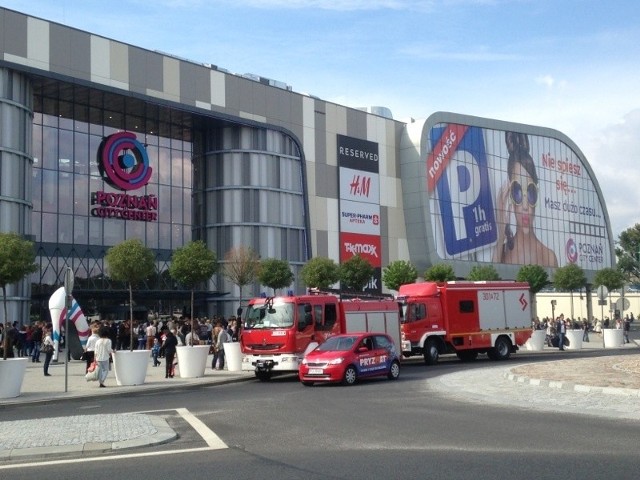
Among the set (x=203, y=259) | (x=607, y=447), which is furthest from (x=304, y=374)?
(x=203, y=259)

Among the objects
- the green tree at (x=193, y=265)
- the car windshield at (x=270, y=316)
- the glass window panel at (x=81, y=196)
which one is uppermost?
the glass window panel at (x=81, y=196)

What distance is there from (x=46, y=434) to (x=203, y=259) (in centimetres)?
2906

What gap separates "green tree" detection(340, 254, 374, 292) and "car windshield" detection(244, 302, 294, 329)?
2704cm

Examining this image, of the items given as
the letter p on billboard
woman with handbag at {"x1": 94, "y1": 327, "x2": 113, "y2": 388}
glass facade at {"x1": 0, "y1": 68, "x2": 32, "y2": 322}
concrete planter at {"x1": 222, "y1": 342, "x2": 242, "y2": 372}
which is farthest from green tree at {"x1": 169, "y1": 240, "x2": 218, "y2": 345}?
the letter p on billboard

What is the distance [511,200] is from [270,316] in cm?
5580

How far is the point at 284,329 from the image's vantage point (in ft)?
83.8

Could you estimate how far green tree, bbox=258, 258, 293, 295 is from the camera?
164 ft

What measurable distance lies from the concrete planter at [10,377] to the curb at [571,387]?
1224cm

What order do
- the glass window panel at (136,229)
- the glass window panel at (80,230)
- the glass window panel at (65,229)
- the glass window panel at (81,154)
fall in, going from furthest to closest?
the glass window panel at (136,229) → the glass window panel at (81,154) → the glass window panel at (80,230) → the glass window panel at (65,229)

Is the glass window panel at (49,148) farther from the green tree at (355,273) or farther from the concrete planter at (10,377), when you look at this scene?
the concrete planter at (10,377)

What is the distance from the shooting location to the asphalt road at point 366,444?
30.3ft

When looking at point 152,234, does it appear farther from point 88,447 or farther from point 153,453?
point 153,453

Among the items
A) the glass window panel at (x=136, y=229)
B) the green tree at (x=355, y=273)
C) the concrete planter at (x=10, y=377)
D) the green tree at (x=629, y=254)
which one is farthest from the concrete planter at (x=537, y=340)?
the green tree at (x=629, y=254)

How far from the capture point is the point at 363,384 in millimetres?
23047
